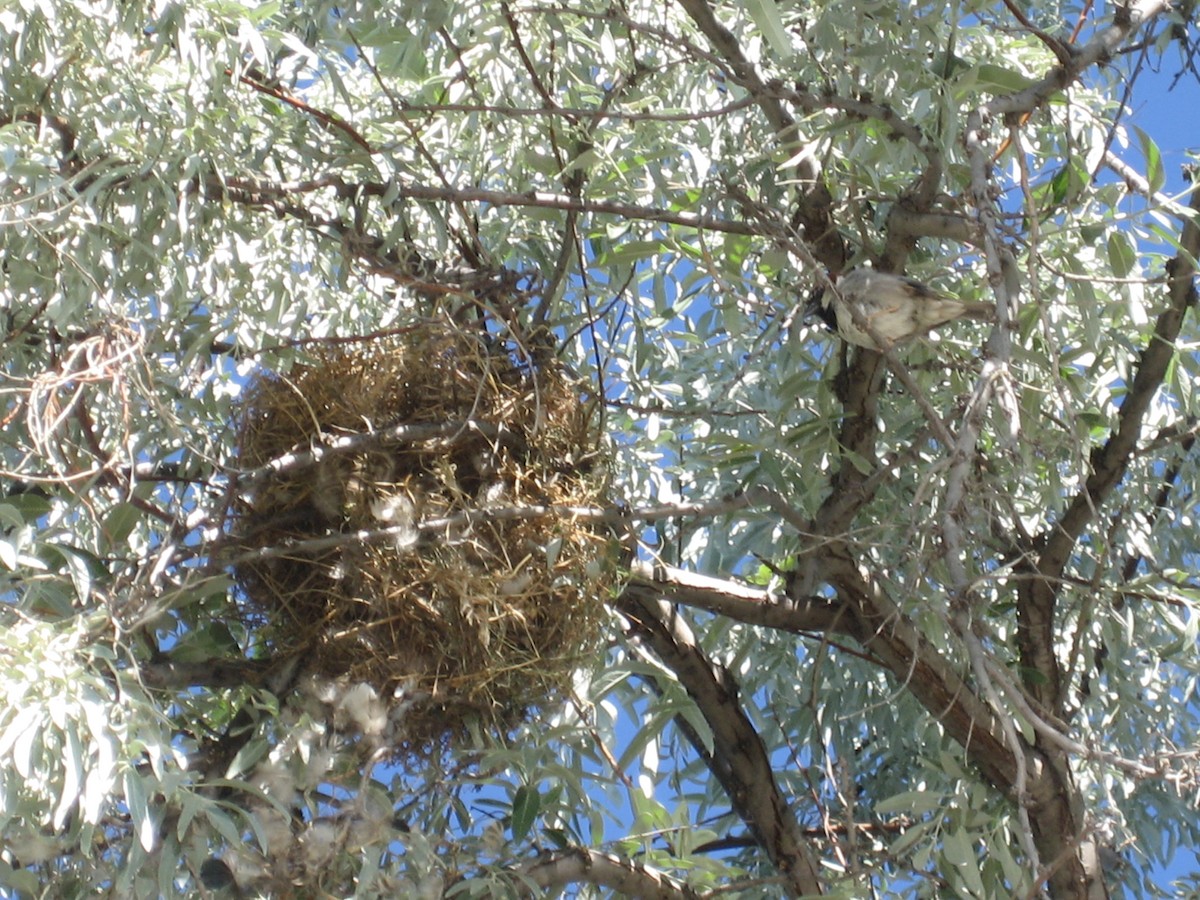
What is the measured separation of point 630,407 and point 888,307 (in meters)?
0.44

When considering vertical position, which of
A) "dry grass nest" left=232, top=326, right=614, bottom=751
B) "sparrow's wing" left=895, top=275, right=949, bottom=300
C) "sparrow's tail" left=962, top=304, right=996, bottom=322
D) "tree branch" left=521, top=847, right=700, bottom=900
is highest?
"sparrow's wing" left=895, top=275, right=949, bottom=300

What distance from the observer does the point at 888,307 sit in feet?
7.80

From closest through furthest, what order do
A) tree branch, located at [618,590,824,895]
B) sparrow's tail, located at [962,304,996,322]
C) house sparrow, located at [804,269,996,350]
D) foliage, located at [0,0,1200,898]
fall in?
foliage, located at [0,0,1200,898] → house sparrow, located at [804,269,996,350] → sparrow's tail, located at [962,304,996,322] → tree branch, located at [618,590,824,895]

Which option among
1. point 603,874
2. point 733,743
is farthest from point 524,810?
point 733,743

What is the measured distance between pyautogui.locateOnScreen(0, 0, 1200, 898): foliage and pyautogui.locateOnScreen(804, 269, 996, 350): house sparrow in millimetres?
61

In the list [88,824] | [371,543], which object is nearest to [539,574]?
[371,543]

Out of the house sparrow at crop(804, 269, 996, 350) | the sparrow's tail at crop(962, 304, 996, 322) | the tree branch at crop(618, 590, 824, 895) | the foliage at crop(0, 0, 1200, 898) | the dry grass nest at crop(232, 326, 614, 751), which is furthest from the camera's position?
the tree branch at crop(618, 590, 824, 895)

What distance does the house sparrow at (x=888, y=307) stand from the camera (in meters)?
2.26

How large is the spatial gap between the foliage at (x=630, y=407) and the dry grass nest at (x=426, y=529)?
0.06 meters

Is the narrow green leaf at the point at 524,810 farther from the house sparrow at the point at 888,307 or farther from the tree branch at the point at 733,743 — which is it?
the house sparrow at the point at 888,307

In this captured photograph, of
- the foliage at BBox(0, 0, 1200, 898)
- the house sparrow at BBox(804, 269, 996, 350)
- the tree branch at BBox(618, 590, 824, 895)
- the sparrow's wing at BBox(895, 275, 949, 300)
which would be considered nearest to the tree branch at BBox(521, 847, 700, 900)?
the foliage at BBox(0, 0, 1200, 898)

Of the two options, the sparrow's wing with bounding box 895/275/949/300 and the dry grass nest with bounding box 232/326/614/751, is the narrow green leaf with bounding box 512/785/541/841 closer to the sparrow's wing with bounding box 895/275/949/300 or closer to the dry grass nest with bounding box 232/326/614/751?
the dry grass nest with bounding box 232/326/614/751

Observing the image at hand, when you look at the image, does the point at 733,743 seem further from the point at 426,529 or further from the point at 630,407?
the point at 426,529

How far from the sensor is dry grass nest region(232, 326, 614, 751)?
2.14 m
